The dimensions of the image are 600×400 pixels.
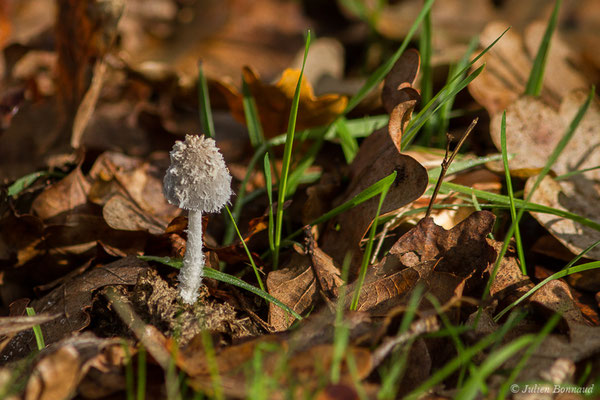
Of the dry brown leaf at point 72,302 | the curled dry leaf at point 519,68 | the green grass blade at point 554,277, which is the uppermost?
the curled dry leaf at point 519,68

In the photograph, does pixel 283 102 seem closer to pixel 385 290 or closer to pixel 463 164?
pixel 463 164

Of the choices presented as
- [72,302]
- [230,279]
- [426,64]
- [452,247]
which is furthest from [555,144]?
[72,302]

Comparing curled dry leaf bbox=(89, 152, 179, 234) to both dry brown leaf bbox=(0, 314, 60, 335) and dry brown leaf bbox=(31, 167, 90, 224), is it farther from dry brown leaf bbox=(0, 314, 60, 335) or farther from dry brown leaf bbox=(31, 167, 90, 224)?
dry brown leaf bbox=(0, 314, 60, 335)

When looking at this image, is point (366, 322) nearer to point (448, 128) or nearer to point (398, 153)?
point (398, 153)

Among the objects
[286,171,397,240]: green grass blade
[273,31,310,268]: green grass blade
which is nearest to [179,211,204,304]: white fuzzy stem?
[273,31,310,268]: green grass blade

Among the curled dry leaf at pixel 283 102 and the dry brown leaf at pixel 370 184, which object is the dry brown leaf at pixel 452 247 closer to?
the dry brown leaf at pixel 370 184

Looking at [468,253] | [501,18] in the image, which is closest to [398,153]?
[468,253]

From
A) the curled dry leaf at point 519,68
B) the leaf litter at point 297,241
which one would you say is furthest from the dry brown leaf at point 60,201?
the curled dry leaf at point 519,68
